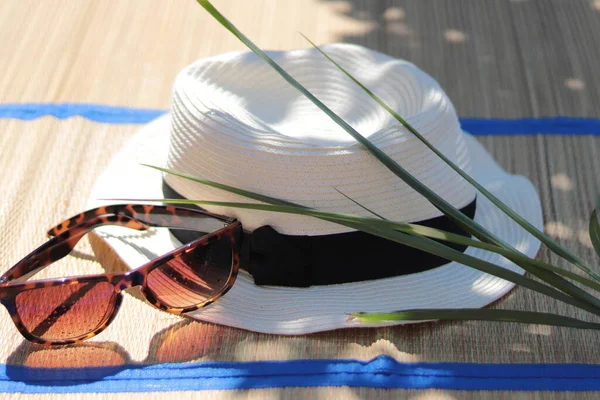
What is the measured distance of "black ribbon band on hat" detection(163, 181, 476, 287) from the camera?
3.95ft

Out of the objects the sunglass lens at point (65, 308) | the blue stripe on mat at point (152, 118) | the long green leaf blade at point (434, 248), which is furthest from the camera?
the blue stripe on mat at point (152, 118)

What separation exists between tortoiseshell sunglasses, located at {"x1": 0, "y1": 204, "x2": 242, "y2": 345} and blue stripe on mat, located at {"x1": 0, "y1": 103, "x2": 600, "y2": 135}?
0.49 meters

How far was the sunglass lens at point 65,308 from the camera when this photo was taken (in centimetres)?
114

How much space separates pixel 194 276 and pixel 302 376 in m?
0.21

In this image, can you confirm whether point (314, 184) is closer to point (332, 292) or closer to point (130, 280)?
point (332, 292)

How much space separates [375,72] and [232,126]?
352 mm

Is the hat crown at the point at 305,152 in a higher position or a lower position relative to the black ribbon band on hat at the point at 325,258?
higher

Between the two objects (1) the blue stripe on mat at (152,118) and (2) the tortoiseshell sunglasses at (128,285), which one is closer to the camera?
(2) the tortoiseshell sunglasses at (128,285)

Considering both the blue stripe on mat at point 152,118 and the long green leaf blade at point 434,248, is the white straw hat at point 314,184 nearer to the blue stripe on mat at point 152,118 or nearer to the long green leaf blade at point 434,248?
the long green leaf blade at point 434,248

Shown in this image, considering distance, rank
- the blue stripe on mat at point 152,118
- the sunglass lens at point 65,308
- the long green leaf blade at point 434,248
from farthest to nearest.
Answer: the blue stripe on mat at point 152,118
the sunglass lens at point 65,308
the long green leaf blade at point 434,248

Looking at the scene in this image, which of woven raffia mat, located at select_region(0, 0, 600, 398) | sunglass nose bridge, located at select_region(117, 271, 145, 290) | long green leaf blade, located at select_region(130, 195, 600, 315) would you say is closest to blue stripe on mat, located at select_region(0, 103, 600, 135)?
woven raffia mat, located at select_region(0, 0, 600, 398)

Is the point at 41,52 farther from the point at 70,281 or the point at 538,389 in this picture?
the point at 538,389

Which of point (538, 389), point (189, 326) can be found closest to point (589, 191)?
point (538, 389)

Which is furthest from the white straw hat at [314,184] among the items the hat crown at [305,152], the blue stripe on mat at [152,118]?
the blue stripe on mat at [152,118]
